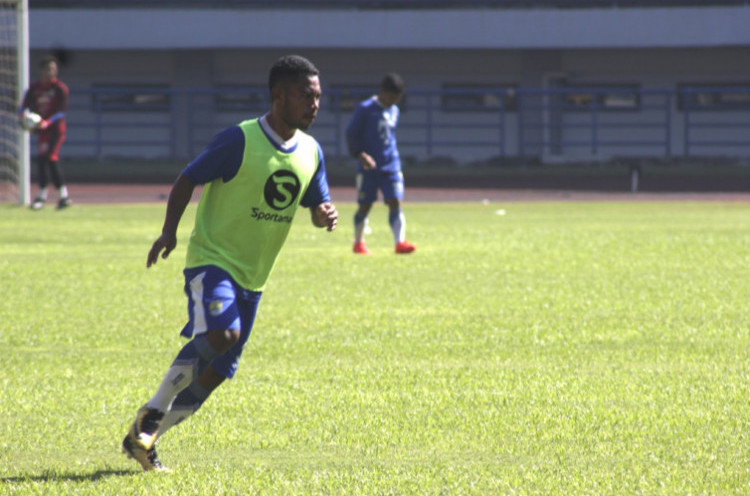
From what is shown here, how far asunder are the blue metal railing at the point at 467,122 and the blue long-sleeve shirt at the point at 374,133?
75.2 feet

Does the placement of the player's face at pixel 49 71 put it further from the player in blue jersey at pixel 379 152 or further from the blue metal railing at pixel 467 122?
the blue metal railing at pixel 467 122

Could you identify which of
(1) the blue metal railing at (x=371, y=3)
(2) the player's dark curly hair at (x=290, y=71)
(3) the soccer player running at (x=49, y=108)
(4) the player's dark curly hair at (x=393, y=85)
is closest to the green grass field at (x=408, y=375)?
(2) the player's dark curly hair at (x=290, y=71)

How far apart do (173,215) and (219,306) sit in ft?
1.58

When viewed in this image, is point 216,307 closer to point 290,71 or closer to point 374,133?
point 290,71

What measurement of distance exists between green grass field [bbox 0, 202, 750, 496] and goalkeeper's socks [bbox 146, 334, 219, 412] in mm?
328

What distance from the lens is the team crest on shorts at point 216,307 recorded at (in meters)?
5.58

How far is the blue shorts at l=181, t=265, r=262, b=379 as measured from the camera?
18.3 feet

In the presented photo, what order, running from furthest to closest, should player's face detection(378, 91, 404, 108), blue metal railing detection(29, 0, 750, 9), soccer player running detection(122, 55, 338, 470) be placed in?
blue metal railing detection(29, 0, 750, 9), player's face detection(378, 91, 404, 108), soccer player running detection(122, 55, 338, 470)

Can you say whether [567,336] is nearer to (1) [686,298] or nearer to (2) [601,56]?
(1) [686,298]

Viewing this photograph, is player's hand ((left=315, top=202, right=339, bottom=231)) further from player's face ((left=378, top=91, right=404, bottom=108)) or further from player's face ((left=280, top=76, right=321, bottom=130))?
player's face ((left=378, top=91, right=404, bottom=108))

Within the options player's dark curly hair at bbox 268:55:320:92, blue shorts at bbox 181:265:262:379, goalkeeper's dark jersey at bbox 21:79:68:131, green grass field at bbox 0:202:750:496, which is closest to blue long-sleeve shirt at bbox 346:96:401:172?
green grass field at bbox 0:202:750:496

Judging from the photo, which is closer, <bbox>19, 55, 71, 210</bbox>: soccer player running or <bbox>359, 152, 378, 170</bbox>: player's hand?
<bbox>359, 152, 378, 170</bbox>: player's hand

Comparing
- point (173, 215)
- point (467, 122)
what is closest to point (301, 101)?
point (173, 215)

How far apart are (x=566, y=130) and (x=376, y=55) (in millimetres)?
6478
